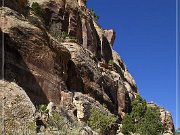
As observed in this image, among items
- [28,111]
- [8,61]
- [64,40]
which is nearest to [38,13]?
[64,40]

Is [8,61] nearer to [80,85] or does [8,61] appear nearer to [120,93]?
[80,85]

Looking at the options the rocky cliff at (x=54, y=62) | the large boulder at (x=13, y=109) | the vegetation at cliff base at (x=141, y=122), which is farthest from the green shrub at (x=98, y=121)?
the large boulder at (x=13, y=109)

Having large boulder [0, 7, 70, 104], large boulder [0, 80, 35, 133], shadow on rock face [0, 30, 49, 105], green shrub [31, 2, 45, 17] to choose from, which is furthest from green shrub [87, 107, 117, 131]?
large boulder [0, 80, 35, 133]

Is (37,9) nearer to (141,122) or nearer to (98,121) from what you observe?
(98,121)

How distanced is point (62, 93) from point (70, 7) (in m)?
31.0

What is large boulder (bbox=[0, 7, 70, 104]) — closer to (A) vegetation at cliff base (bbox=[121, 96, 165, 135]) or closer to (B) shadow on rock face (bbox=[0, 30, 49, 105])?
(B) shadow on rock face (bbox=[0, 30, 49, 105])

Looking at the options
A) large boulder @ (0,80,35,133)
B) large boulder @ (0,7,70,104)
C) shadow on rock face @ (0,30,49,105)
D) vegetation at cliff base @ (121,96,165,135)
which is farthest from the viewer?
vegetation at cliff base @ (121,96,165,135)

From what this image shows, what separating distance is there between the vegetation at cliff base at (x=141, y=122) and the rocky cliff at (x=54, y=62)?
2894mm

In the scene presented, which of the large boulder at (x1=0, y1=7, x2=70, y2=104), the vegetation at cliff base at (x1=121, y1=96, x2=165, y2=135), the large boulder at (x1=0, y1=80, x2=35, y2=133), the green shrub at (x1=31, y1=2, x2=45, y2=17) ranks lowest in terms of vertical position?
the large boulder at (x1=0, y1=80, x2=35, y2=133)

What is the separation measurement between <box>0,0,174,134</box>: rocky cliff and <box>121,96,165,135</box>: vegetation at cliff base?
9.49 ft

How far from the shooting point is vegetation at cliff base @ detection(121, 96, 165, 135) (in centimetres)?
6229

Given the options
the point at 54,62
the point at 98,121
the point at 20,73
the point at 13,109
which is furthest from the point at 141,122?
Answer: the point at 13,109

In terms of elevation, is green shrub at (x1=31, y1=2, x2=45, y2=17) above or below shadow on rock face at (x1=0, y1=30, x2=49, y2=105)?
above

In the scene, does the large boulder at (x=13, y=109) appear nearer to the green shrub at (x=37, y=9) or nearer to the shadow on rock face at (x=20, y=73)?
the shadow on rock face at (x=20, y=73)
